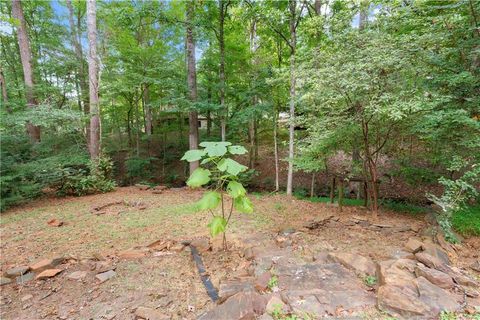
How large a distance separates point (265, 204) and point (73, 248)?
3.91 m

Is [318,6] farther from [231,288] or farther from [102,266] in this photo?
[102,266]

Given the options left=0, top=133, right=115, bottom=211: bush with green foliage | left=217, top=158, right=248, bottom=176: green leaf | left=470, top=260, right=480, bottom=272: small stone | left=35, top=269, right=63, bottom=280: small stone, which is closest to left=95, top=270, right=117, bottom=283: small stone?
left=35, top=269, right=63, bottom=280: small stone

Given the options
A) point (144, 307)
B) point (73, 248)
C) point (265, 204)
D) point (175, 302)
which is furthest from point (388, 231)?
point (73, 248)

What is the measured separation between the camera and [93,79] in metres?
7.27

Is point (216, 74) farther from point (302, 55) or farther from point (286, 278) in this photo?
point (286, 278)

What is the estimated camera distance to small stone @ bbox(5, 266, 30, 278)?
9.76ft

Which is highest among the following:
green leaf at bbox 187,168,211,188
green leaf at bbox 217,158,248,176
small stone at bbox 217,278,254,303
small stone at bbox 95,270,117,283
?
green leaf at bbox 217,158,248,176

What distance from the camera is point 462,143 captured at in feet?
11.4

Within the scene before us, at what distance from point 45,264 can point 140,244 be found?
1.15m

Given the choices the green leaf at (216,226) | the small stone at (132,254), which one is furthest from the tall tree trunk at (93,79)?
the green leaf at (216,226)

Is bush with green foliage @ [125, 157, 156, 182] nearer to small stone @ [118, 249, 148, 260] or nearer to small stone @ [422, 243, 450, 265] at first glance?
small stone @ [118, 249, 148, 260]

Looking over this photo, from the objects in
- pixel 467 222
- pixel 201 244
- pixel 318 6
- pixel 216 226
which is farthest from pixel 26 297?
pixel 318 6

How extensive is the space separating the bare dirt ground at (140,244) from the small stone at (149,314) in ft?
0.27

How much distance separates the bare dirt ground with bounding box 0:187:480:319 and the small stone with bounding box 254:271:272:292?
1.63ft
